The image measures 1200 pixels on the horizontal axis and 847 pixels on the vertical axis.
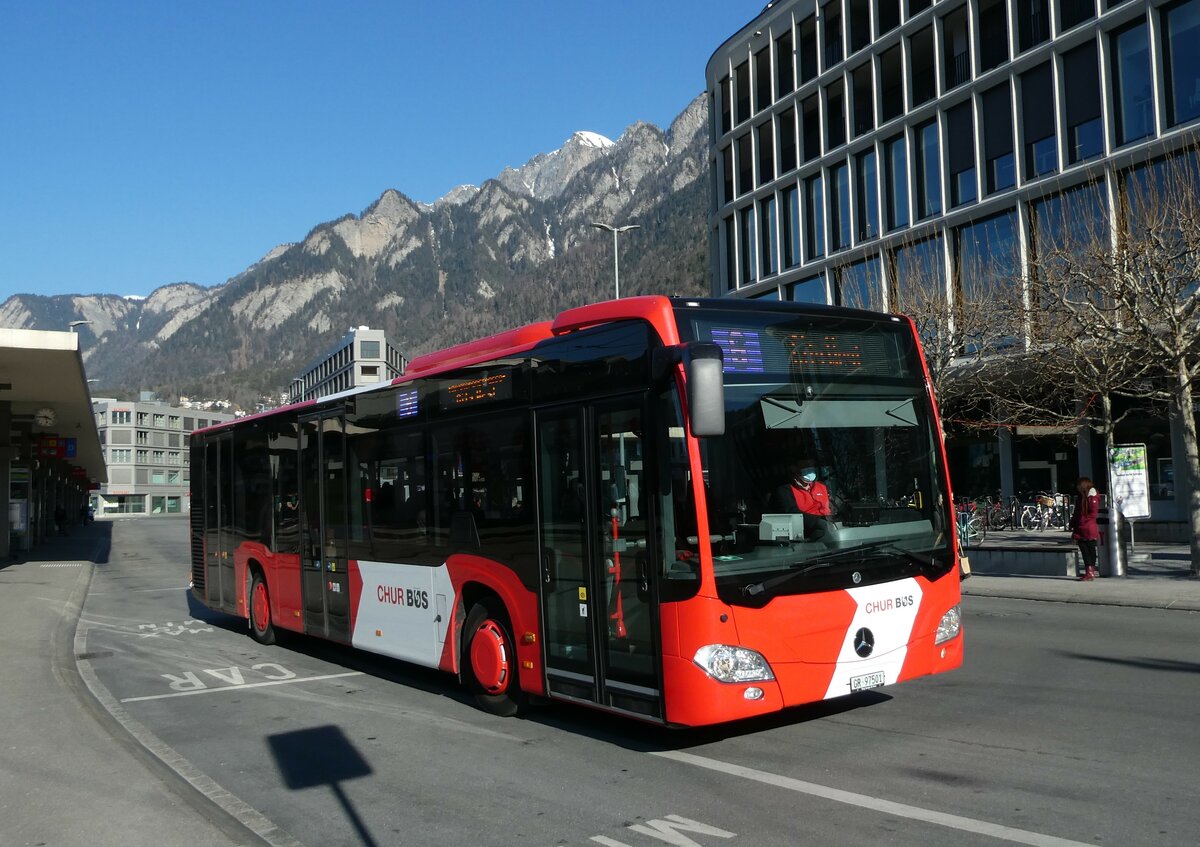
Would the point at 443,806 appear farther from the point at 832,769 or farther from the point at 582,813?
the point at 832,769

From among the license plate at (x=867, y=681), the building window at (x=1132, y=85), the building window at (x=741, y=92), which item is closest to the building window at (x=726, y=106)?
the building window at (x=741, y=92)

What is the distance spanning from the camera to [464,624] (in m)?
8.92

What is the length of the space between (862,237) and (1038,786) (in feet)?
108

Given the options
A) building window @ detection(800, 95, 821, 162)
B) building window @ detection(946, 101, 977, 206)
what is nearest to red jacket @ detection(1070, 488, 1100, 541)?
building window @ detection(946, 101, 977, 206)

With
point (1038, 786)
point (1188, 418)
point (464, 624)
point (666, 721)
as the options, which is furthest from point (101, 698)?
point (1188, 418)

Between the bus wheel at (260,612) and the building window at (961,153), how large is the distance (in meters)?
26.1

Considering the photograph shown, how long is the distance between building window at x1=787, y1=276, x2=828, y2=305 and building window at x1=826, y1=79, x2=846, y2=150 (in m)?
4.94

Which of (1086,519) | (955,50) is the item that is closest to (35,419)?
(1086,519)

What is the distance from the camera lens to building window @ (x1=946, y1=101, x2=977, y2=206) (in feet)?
108

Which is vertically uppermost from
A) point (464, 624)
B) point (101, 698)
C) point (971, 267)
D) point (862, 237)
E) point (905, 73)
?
point (905, 73)

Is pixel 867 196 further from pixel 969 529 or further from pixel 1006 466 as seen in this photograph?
pixel 969 529

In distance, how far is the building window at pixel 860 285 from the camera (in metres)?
32.3

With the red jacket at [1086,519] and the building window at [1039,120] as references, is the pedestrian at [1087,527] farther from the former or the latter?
the building window at [1039,120]

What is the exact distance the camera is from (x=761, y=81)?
143 feet
